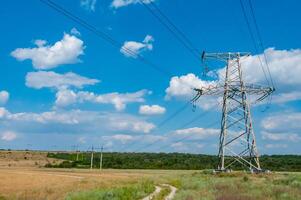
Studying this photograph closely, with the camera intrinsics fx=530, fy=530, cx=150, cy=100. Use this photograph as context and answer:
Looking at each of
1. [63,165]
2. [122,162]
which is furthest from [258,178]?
[122,162]

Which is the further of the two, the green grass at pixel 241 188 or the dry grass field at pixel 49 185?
the dry grass field at pixel 49 185

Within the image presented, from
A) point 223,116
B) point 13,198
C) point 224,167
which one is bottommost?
point 13,198

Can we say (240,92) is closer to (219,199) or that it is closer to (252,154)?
(252,154)

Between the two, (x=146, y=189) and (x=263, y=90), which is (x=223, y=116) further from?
(x=146, y=189)

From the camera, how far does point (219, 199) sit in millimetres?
26453

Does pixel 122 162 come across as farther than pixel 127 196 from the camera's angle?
Yes

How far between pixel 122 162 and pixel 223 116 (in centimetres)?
11609

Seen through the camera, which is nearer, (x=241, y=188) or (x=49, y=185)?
(x=241, y=188)

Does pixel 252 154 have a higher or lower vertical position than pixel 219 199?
higher

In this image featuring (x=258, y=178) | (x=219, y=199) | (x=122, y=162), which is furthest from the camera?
(x=122, y=162)

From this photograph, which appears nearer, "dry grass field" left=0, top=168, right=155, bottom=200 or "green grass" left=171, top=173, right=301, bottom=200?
"green grass" left=171, top=173, right=301, bottom=200

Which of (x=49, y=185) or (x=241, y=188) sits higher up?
(x=49, y=185)

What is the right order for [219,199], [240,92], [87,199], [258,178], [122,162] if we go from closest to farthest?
[219,199], [87,199], [258,178], [240,92], [122,162]

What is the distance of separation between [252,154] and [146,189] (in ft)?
64.9
